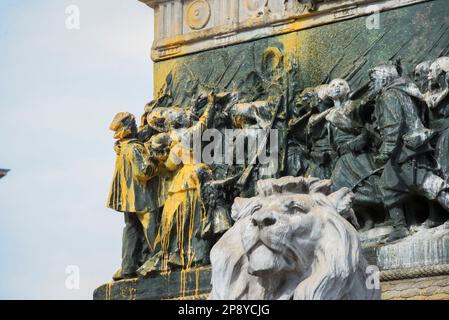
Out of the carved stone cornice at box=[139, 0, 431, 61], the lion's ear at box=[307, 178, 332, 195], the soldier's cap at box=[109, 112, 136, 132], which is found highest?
the carved stone cornice at box=[139, 0, 431, 61]

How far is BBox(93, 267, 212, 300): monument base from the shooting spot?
58.0 ft

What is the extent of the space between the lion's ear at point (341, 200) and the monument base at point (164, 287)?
23.5 ft

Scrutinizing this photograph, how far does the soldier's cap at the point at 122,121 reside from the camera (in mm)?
18812

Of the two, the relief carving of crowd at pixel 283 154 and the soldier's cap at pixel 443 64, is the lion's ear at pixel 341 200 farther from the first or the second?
the soldier's cap at pixel 443 64

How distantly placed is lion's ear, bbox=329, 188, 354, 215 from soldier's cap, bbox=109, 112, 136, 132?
343 inches

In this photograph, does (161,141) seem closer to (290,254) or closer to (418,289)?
(418,289)

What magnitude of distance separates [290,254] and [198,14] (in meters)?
9.67

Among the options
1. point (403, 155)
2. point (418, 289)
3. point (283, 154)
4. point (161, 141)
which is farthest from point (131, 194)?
point (418, 289)

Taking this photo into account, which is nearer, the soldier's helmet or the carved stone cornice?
the soldier's helmet

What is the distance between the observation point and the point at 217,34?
19.0 metres

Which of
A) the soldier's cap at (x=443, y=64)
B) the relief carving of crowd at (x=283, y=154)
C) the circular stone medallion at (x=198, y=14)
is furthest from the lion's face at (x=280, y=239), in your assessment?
the circular stone medallion at (x=198, y=14)

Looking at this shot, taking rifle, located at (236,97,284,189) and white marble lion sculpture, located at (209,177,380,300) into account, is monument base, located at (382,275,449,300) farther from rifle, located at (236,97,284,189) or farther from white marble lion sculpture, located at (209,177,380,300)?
white marble lion sculpture, located at (209,177,380,300)

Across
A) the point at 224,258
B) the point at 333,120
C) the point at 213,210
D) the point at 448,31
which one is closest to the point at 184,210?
the point at 213,210

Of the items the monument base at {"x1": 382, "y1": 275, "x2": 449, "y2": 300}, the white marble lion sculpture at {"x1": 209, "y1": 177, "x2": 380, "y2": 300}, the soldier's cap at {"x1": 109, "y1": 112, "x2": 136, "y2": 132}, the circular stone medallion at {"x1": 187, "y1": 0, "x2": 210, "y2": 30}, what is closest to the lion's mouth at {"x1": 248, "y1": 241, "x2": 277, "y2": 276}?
the white marble lion sculpture at {"x1": 209, "y1": 177, "x2": 380, "y2": 300}
